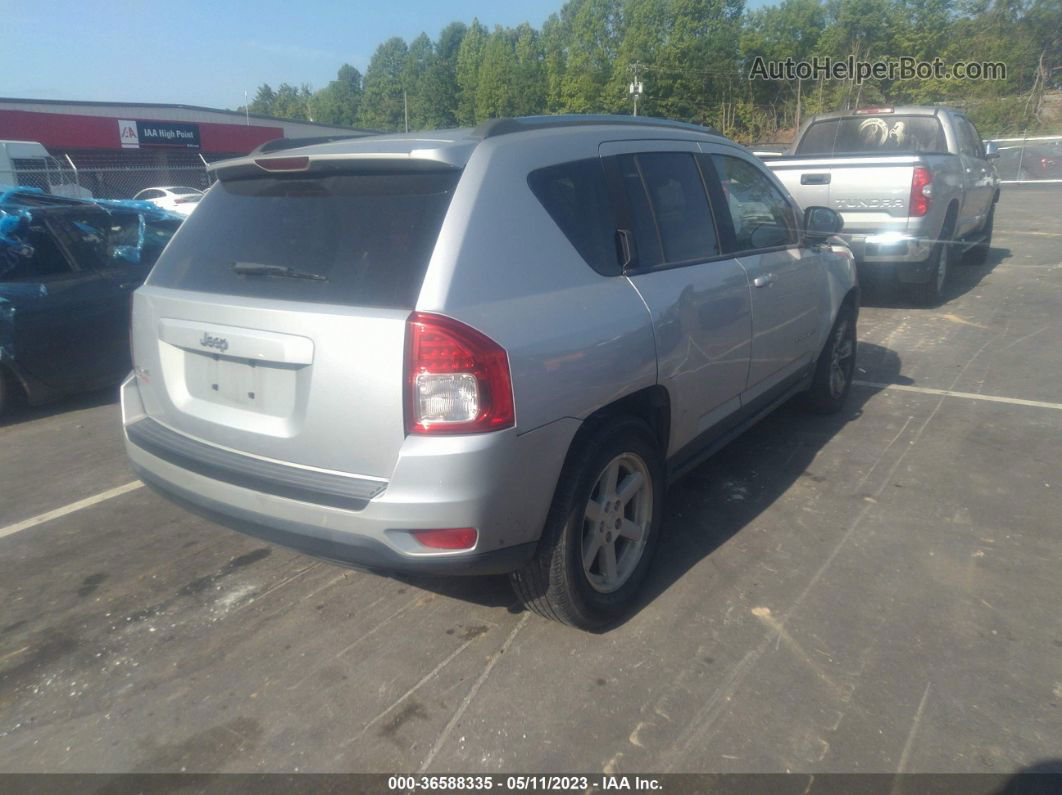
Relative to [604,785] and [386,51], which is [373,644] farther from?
[386,51]

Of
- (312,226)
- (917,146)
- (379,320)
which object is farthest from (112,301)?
(917,146)

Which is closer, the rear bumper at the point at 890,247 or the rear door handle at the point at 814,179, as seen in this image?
the rear bumper at the point at 890,247

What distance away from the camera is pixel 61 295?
6.12 metres

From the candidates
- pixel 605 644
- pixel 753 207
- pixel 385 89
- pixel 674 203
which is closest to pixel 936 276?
pixel 753 207

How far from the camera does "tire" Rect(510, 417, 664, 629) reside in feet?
9.36

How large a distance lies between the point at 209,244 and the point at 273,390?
2.76 ft

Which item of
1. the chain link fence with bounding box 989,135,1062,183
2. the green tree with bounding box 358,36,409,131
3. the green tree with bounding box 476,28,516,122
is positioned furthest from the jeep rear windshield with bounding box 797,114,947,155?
the green tree with bounding box 358,36,409,131

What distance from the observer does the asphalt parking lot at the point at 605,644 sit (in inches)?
101

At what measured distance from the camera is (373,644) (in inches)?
122

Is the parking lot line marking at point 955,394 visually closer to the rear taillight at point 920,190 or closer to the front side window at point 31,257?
the rear taillight at point 920,190

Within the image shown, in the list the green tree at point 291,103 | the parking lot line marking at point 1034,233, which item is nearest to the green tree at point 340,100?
the green tree at point 291,103

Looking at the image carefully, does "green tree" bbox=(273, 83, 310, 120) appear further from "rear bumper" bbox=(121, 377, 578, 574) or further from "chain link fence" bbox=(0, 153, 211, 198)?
"rear bumper" bbox=(121, 377, 578, 574)

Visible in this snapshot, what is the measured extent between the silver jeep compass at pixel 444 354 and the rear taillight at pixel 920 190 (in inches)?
217

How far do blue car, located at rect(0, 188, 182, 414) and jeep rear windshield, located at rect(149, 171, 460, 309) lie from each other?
3422 millimetres
